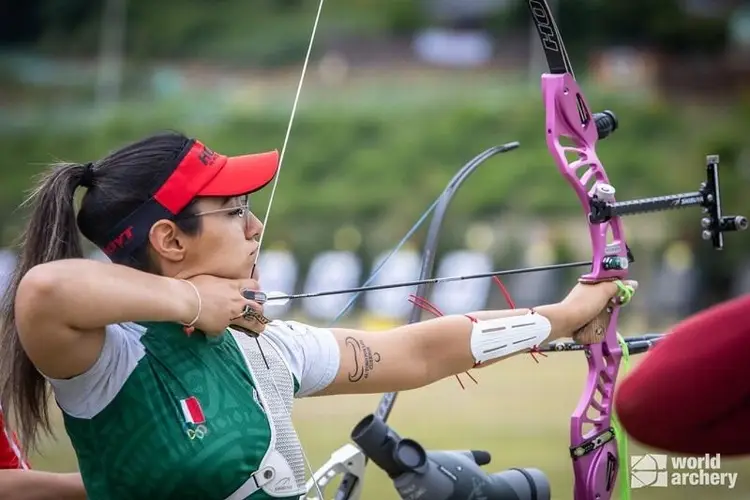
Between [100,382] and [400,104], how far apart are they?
19.8 meters

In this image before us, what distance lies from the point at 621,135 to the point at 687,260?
3.69 metres

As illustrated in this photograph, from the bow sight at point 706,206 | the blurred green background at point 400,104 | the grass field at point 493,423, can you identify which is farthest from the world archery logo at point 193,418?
the blurred green background at point 400,104

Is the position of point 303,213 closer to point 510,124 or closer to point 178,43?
point 510,124

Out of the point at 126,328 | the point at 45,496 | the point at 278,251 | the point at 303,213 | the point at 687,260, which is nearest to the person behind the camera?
the point at 126,328

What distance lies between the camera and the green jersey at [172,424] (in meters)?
2.39

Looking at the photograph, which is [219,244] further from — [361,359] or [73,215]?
[361,359]

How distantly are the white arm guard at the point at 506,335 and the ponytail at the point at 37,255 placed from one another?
0.87 metres

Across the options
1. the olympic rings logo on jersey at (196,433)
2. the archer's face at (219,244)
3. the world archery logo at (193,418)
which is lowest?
the olympic rings logo on jersey at (196,433)

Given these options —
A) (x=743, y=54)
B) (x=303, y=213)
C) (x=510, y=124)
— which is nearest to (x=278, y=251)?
(x=303, y=213)

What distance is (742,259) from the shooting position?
57.8 ft

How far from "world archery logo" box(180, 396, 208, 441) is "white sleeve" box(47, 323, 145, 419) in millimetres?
114

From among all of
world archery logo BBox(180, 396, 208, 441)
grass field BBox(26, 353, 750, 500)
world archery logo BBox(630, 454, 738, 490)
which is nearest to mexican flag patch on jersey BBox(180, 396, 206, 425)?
world archery logo BBox(180, 396, 208, 441)

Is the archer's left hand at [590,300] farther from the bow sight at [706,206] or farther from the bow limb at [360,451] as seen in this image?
the bow limb at [360,451]

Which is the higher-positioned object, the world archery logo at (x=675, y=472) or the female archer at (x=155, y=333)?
the female archer at (x=155, y=333)
